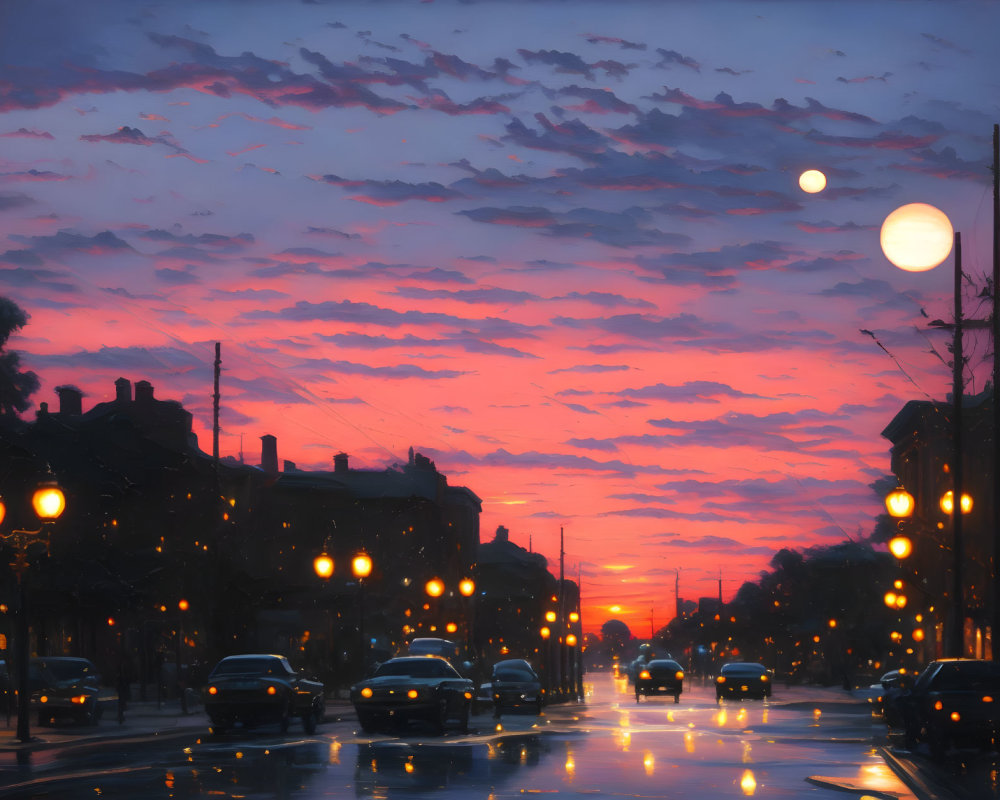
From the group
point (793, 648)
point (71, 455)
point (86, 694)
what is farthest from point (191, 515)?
point (793, 648)

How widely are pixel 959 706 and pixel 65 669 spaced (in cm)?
2351

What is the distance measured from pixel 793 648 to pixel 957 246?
130759 mm

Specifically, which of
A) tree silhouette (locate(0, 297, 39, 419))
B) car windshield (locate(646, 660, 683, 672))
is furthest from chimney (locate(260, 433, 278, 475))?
car windshield (locate(646, 660, 683, 672))

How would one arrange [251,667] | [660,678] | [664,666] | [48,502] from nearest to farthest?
1. [48,502]
2. [251,667]
3. [660,678]
4. [664,666]

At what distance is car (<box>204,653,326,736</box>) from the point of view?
31.9 m

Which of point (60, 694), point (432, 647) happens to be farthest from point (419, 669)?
point (432, 647)

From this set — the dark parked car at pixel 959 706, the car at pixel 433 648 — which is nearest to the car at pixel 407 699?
the dark parked car at pixel 959 706

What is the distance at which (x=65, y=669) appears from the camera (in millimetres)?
39625

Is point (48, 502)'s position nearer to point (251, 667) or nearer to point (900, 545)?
point (251, 667)

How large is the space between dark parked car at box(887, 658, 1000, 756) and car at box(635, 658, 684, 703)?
45.6 metres

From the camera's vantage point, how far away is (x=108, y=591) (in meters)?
63.7

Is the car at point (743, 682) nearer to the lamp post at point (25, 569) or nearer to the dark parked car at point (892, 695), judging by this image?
the dark parked car at point (892, 695)

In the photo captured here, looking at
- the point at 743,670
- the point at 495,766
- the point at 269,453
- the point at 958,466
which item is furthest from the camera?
the point at 269,453

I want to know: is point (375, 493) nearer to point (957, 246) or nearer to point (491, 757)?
point (957, 246)
